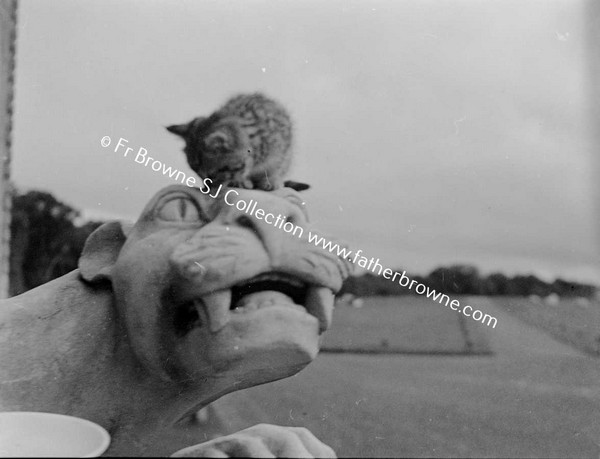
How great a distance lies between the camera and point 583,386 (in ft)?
4.53

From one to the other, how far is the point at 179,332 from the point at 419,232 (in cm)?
51

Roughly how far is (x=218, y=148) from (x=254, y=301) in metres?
0.29

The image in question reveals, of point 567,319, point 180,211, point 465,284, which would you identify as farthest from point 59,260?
point 567,319

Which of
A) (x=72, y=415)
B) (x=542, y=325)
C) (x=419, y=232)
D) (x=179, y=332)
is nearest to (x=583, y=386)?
(x=542, y=325)

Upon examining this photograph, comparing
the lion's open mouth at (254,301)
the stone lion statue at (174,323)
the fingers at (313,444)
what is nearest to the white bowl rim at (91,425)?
the stone lion statue at (174,323)

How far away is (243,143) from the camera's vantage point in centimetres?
117

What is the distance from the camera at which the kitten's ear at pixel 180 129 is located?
1250 millimetres

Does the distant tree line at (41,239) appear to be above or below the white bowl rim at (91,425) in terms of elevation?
above

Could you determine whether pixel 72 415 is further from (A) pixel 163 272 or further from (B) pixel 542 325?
(B) pixel 542 325

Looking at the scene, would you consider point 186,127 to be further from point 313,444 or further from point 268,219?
point 313,444

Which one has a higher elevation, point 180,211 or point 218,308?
point 180,211

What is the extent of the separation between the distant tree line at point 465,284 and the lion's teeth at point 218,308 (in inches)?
12.1

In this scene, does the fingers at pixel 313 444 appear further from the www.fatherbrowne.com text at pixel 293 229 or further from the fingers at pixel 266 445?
the www.fatherbrowne.com text at pixel 293 229

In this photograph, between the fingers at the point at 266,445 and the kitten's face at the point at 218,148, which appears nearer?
the fingers at the point at 266,445
